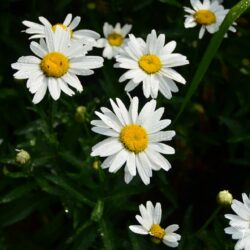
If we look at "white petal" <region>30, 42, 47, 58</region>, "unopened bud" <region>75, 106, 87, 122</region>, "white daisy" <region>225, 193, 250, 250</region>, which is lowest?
"white daisy" <region>225, 193, 250, 250</region>

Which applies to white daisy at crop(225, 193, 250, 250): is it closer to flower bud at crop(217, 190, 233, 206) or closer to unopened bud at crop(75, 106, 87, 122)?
flower bud at crop(217, 190, 233, 206)

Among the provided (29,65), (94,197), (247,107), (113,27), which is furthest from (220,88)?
(29,65)

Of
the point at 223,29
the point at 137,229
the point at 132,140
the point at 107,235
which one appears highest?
the point at 223,29

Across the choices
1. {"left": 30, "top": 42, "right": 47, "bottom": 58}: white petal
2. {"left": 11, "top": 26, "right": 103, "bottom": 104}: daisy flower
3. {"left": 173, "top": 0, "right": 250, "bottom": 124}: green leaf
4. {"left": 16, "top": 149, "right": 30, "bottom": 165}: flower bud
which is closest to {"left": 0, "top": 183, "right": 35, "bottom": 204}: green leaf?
{"left": 16, "top": 149, "right": 30, "bottom": 165}: flower bud

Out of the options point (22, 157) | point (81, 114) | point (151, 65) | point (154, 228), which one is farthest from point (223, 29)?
point (22, 157)

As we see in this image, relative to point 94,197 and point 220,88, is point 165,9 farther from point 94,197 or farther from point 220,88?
point 94,197

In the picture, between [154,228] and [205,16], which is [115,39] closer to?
[205,16]
